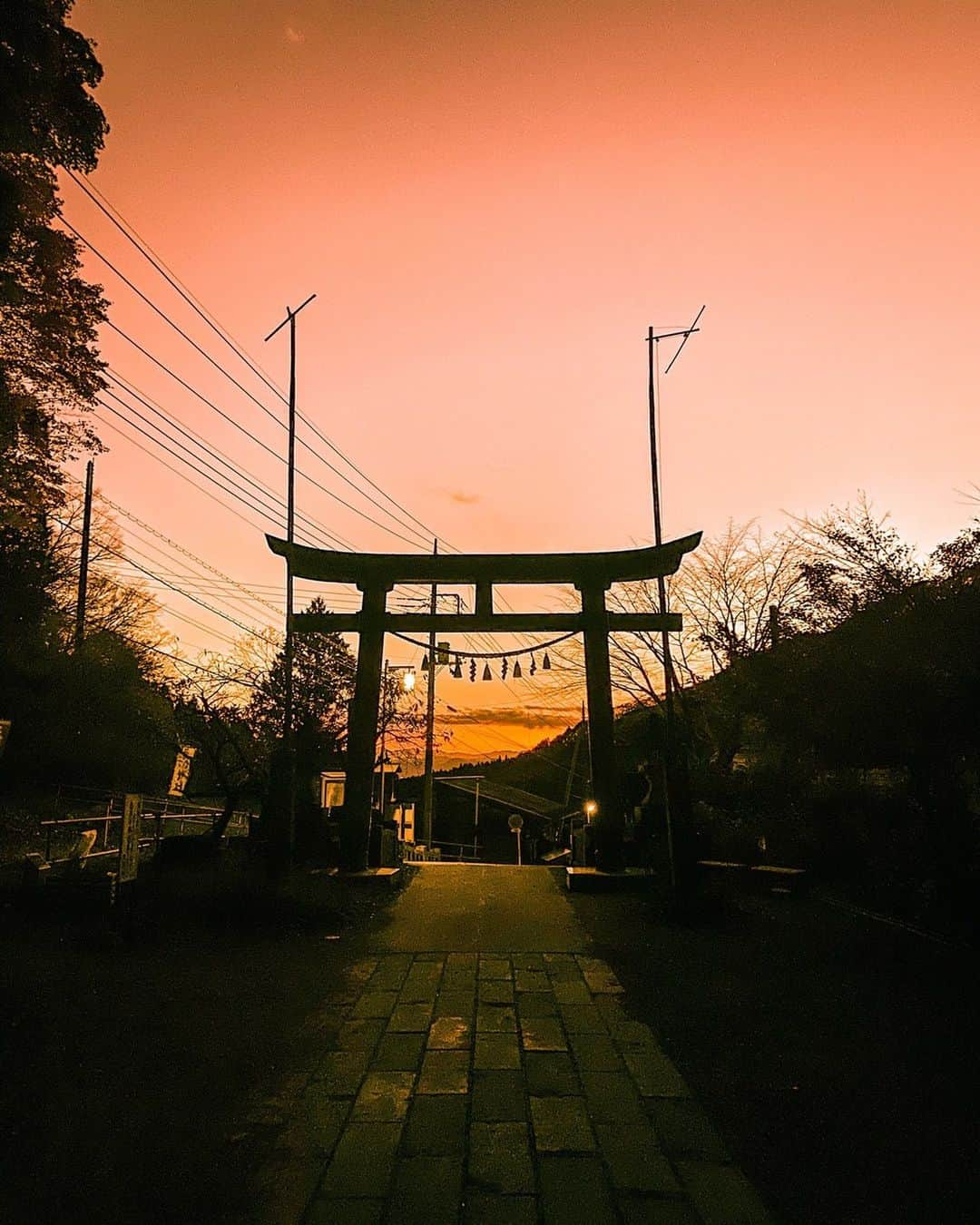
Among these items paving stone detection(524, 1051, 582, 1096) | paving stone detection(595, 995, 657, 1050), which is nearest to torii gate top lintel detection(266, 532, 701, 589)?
paving stone detection(595, 995, 657, 1050)

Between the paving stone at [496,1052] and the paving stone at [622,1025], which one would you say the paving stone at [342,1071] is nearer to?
the paving stone at [496,1052]

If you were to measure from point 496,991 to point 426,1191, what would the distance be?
3.78 meters

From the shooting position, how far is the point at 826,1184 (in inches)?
148

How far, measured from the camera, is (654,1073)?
5.18m

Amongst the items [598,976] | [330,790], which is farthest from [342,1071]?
[330,790]

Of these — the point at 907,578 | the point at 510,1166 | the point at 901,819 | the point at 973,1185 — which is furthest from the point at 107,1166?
the point at 907,578

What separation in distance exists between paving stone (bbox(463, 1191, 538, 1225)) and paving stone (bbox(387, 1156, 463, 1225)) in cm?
6

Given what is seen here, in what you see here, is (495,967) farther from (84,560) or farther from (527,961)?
(84,560)

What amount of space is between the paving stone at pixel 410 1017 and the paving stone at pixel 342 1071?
2.07 feet

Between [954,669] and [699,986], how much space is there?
13.3 feet

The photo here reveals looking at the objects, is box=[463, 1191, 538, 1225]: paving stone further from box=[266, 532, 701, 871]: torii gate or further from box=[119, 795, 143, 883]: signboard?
box=[266, 532, 701, 871]: torii gate

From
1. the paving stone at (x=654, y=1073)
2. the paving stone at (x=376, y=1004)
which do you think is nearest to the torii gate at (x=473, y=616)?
the paving stone at (x=376, y=1004)

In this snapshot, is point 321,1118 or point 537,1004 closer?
point 321,1118

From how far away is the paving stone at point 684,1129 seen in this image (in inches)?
160
